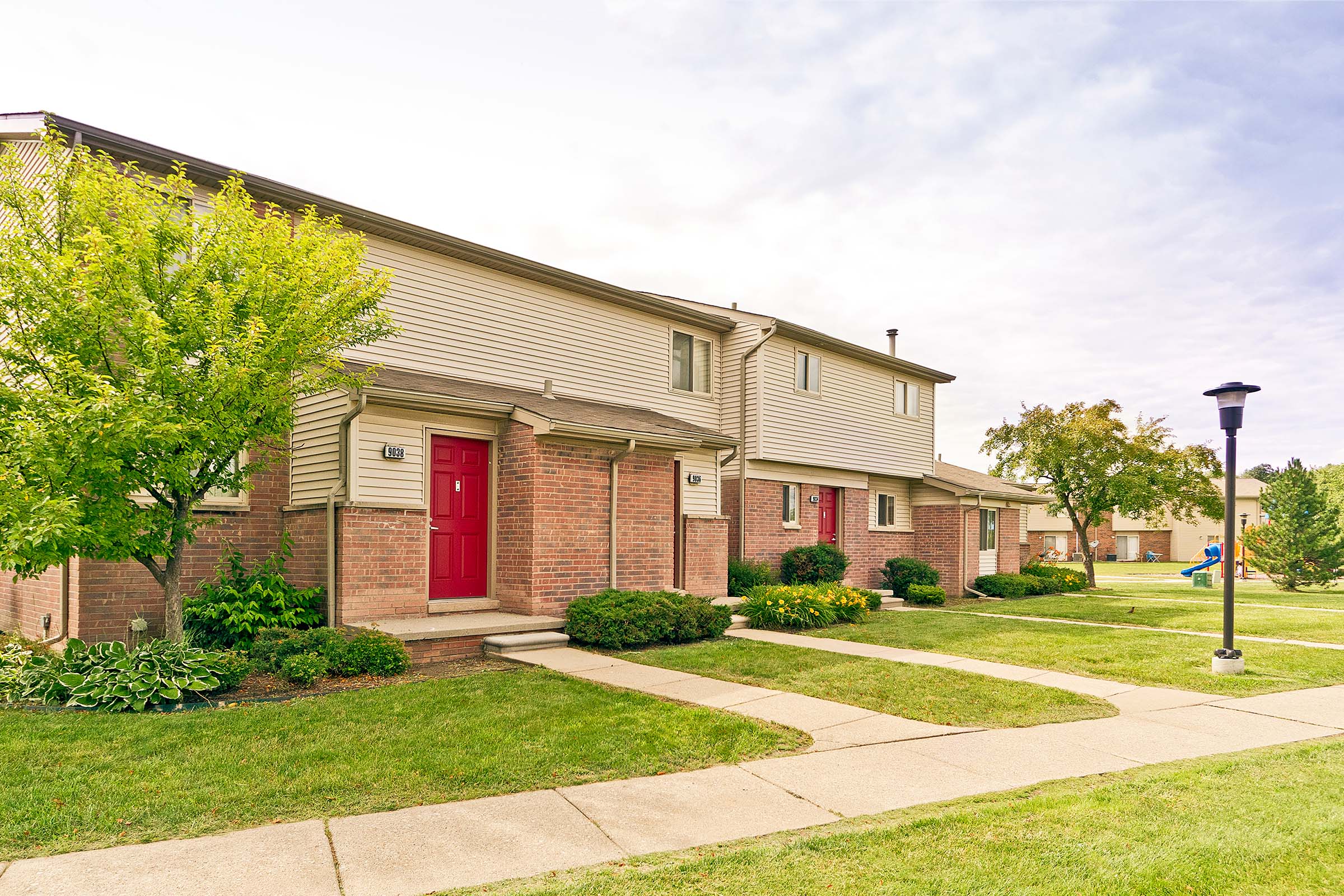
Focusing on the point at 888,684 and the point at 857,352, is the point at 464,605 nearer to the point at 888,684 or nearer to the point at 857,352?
the point at 888,684

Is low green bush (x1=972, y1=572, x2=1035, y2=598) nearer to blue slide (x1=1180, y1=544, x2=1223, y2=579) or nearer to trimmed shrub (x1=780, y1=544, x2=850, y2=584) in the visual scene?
trimmed shrub (x1=780, y1=544, x2=850, y2=584)

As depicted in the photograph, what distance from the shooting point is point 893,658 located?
995cm

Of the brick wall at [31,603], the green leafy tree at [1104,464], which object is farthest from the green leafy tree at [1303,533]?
the brick wall at [31,603]

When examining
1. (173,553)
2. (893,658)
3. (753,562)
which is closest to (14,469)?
(173,553)

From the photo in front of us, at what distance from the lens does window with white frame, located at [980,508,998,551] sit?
22.5 meters

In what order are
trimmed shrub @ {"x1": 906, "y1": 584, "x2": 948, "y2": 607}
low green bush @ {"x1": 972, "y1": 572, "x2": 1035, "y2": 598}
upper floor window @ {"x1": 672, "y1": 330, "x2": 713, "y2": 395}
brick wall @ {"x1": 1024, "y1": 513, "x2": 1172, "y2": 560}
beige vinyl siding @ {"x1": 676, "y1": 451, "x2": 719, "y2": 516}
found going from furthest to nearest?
brick wall @ {"x1": 1024, "y1": 513, "x2": 1172, "y2": 560}, low green bush @ {"x1": 972, "y1": 572, "x2": 1035, "y2": 598}, trimmed shrub @ {"x1": 906, "y1": 584, "x2": 948, "y2": 607}, upper floor window @ {"x1": 672, "y1": 330, "x2": 713, "y2": 395}, beige vinyl siding @ {"x1": 676, "y1": 451, "x2": 719, "y2": 516}

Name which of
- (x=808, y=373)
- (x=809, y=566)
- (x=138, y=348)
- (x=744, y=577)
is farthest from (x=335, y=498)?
(x=808, y=373)

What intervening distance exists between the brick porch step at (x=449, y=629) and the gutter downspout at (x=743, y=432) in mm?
7115

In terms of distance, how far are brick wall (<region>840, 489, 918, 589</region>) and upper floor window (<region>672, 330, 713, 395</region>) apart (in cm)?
535

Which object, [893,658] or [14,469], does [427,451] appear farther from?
[893,658]

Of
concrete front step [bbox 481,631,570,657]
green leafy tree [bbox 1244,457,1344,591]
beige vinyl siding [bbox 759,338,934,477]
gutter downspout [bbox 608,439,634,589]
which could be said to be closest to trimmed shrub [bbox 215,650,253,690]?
concrete front step [bbox 481,631,570,657]

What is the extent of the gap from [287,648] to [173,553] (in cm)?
147

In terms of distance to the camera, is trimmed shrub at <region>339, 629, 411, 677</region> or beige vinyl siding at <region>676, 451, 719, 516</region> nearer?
trimmed shrub at <region>339, 629, 411, 677</region>

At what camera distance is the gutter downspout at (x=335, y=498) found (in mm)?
9320
